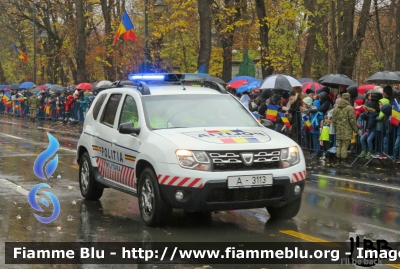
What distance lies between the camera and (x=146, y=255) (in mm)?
7262

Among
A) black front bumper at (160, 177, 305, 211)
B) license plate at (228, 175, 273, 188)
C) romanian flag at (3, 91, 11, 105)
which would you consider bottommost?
romanian flag at (3, 91, 11, 105)

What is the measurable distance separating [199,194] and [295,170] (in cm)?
126

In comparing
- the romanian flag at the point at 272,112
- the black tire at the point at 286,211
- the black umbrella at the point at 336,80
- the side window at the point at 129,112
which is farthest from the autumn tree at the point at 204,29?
the black tire at the point at 286,211

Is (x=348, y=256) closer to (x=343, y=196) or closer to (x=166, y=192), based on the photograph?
(x=166, y=192)

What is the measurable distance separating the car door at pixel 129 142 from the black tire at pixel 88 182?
1108 mm

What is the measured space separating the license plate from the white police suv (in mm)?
11

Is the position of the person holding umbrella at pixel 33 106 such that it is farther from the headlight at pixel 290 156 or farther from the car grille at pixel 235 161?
the car grille at pixel 235 161

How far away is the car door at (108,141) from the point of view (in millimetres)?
9923

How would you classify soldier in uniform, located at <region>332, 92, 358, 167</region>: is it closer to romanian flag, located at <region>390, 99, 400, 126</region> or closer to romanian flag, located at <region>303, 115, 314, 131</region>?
romanian flag, located at <region>390, 99, 400, 126</region>

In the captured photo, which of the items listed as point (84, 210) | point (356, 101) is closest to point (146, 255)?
point (84, 210)

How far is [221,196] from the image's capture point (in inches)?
327

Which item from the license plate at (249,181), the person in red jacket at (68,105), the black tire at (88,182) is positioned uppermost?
the license plate at (249,181)

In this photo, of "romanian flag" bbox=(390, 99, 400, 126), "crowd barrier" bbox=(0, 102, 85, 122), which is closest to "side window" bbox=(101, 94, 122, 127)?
"romanian flag" bbox=(390, 99, 400, 126)

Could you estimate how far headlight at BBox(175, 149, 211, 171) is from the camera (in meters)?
8.26
